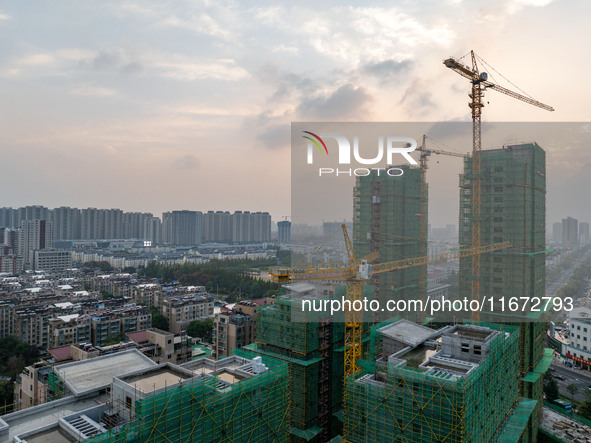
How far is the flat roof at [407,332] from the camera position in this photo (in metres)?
6.02

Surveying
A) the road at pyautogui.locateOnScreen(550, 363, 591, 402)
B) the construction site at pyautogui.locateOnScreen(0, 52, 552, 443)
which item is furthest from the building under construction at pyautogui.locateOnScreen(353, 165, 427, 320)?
the road at pyautogui.locateOnScreen(550, 363, 591, 402)

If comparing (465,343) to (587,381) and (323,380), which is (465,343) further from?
(587,381)

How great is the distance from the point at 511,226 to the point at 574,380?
18.4 feet

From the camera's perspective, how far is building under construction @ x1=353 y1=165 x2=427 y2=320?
1133 centimetres

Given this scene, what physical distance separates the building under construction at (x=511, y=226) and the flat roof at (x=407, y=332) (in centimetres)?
310

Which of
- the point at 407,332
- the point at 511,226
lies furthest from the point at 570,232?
the point at 407,332

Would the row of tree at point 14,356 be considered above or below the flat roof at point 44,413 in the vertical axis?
below

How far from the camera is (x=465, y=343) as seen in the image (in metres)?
5.09

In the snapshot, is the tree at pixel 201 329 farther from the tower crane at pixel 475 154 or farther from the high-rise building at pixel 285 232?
the high-rise building at pixel 285 232

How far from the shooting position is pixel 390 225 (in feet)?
37.0

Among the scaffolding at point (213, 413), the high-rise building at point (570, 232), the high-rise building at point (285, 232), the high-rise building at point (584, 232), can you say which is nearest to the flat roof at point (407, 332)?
the scaffolding at point (213, 413)

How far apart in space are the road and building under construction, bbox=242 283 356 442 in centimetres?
676

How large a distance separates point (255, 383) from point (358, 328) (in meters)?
3.65

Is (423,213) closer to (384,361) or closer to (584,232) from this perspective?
(584,232)
